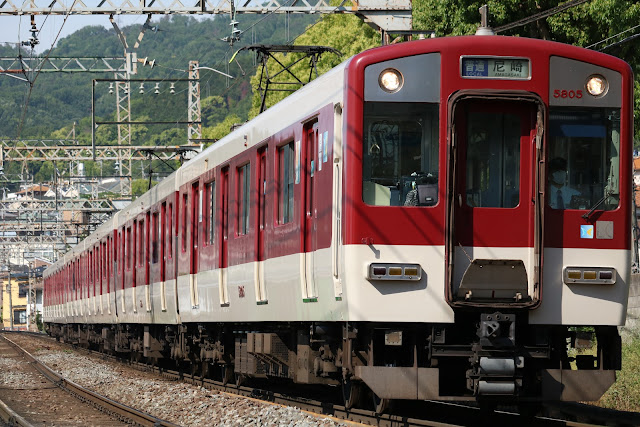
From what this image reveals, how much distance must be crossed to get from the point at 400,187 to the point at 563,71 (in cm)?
165

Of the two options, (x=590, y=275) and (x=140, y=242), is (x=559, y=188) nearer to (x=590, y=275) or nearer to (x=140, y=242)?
(x=590, y=275)

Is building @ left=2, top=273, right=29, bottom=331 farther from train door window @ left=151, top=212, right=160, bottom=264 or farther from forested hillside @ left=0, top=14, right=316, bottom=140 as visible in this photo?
train door window @ left=151, top=212, right=160, bottom=264

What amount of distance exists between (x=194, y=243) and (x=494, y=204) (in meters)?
7.75

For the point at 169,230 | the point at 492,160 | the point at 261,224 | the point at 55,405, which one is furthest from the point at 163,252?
the point at 492,160

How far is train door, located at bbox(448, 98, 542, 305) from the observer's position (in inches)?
372

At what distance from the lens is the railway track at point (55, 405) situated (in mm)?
13648

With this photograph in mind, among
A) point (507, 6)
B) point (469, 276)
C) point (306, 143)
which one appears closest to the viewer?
point (469, 276)

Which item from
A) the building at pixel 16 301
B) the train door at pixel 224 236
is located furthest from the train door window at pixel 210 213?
the building at pixel 16 301

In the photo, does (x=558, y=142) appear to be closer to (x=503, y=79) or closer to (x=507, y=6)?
(x=503, y=79)

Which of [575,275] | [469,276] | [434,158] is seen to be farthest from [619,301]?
[434,158]

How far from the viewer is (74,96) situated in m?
172

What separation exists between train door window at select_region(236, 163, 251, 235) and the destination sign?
4.20 m

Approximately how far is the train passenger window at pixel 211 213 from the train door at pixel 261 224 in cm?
250

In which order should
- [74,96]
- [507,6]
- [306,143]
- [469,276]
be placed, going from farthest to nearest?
[74,96] < [507,6] < [306,143] < [469,276]
